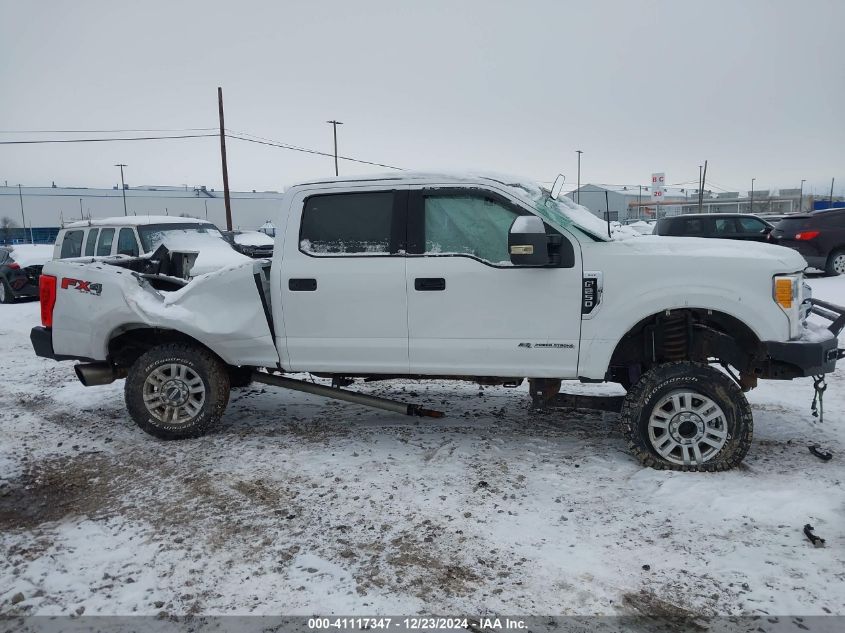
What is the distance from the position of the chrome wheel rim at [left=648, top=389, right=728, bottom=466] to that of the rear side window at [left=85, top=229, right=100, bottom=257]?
10.0 metres

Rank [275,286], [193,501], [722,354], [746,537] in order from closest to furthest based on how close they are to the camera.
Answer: [746,537], [193,501], [722,354], [275,286]

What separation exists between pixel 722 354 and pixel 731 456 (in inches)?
28.1

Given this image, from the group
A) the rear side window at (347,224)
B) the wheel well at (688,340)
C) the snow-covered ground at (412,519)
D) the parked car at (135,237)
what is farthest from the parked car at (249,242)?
the wheel well at (688,340)

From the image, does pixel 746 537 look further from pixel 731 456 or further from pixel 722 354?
pixel 722 354

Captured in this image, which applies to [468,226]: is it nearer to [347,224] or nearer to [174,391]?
[347,224]

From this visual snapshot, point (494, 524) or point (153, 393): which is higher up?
point (153, 393)

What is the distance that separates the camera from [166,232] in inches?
422

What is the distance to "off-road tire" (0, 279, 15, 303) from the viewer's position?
45.4 ft

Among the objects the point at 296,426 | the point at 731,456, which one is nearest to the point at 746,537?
the point at 731,456

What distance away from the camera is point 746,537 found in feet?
11.3

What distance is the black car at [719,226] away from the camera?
1520 cm

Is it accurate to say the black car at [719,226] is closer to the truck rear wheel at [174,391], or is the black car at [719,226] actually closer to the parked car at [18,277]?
the truck rear wheel at [174,391]

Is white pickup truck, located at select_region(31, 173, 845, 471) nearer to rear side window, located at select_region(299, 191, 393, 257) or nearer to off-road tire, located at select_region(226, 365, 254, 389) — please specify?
rear side window, located at select_region(299, 191, 393, 257)

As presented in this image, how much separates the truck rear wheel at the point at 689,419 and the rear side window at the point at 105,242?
30.8 ft
